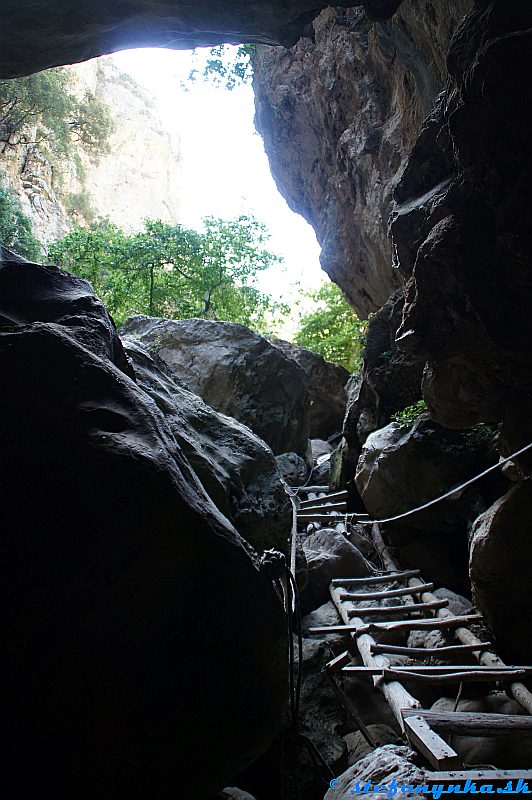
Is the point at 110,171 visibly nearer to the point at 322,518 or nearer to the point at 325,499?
the point at 325,499

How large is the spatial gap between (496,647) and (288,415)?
7.04m

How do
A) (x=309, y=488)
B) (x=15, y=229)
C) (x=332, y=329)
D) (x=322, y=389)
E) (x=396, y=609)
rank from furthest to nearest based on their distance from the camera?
(x=332, y=329) < (x=322, y=389) < (x=15, y=229) < (x=309, y=488) < (x=396, y=609)

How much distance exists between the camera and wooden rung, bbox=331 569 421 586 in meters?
7.32

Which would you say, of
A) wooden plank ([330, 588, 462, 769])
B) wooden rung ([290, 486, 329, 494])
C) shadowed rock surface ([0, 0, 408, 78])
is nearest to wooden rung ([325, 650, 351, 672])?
wooden plank ([330, 588, 462, 769])

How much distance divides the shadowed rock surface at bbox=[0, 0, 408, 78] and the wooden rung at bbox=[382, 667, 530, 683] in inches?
286

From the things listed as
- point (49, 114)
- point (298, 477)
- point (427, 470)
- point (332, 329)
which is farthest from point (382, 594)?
point (49, 114)

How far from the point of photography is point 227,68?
10617mm

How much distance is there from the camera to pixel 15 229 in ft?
42.6

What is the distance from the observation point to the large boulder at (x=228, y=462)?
12.5 ft

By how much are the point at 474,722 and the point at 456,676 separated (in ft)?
2.51

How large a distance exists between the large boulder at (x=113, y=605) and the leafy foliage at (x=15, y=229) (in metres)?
12.2

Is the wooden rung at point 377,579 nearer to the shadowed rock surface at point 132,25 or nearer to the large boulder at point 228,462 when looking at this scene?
the large boulder at point 228,462

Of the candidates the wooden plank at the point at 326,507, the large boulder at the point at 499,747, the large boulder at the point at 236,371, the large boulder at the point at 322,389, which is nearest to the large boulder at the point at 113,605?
the large boulder at the point at 499,747

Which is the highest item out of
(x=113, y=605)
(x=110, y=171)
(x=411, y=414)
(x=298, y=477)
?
(x=110, y=171)
